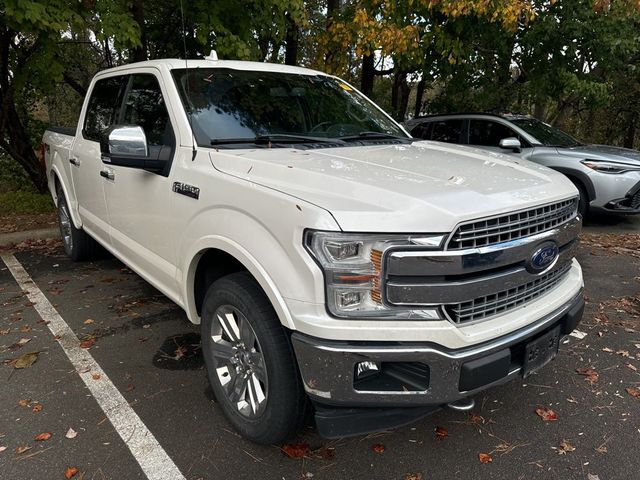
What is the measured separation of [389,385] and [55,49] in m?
7.34

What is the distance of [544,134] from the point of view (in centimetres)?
798

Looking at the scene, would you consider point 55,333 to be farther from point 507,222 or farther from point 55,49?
point 55,49

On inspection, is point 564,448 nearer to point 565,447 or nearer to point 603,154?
point 565,447

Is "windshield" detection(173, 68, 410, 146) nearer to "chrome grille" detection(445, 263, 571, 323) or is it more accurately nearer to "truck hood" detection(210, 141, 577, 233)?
"truck hood" detection(210, 141, 577, 233)

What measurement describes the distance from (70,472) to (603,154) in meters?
7.48

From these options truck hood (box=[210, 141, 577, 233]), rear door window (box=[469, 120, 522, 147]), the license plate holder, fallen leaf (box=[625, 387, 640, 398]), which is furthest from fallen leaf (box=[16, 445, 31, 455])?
rear door window (box=[469, 120, 522, 147])

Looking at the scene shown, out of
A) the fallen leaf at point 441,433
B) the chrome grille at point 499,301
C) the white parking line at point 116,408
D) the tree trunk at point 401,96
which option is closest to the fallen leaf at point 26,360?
the white parking line at point 116,408

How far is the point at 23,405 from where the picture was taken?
118 inches

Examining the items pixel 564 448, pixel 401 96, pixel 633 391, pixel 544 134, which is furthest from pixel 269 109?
pixel 401 96

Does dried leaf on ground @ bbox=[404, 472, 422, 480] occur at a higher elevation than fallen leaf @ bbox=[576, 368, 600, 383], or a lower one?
higher

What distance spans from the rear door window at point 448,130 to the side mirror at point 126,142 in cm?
635

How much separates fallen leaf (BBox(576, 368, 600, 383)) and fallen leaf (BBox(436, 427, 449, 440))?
1.17 metres

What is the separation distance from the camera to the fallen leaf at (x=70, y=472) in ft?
7.97

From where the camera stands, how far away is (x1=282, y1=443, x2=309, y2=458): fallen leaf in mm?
2574
